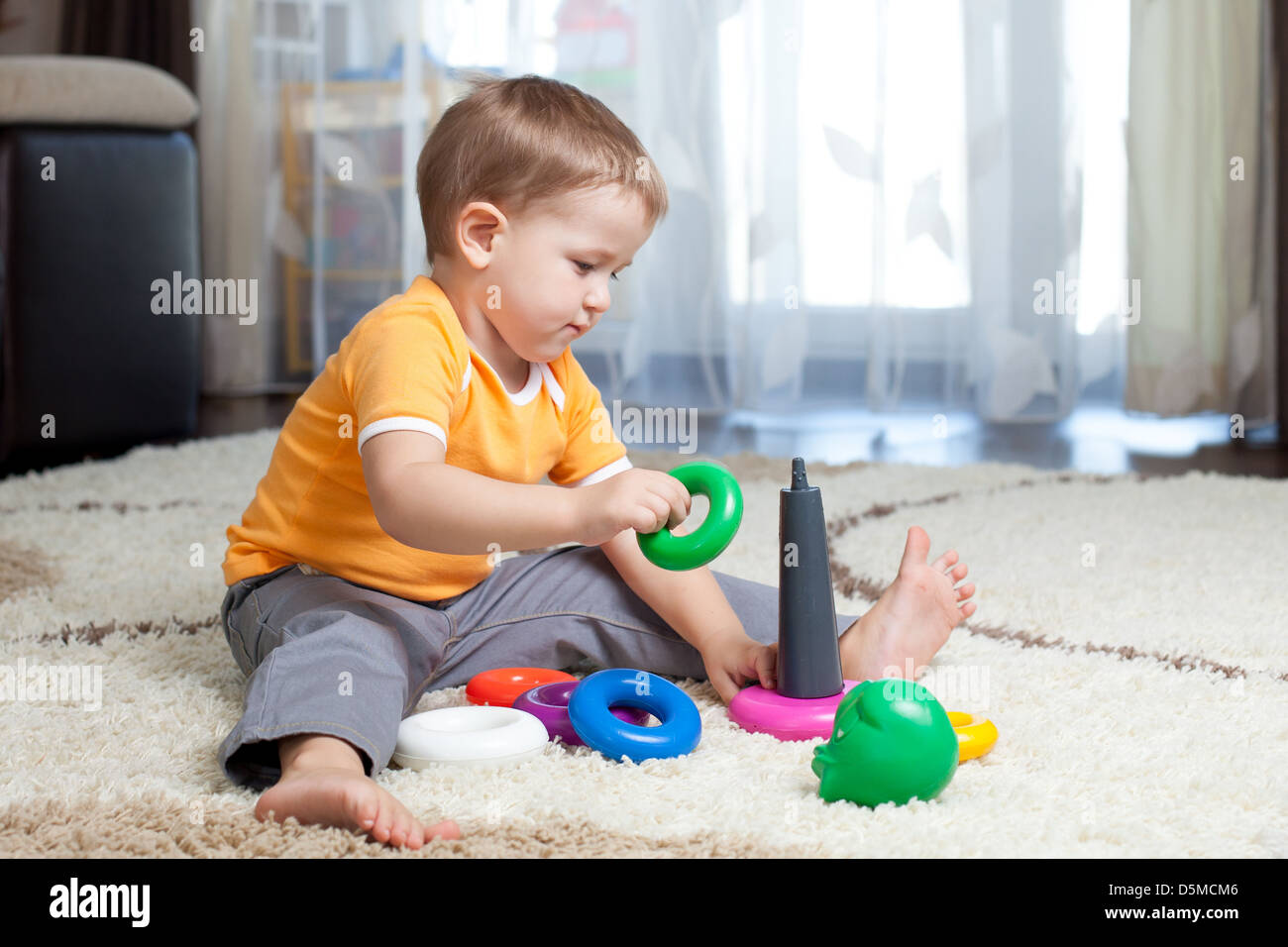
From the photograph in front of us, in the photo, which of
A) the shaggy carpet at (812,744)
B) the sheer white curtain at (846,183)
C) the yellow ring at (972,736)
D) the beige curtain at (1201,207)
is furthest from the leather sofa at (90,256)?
the beige curtain at (1201,207)

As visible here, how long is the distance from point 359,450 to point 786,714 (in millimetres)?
316

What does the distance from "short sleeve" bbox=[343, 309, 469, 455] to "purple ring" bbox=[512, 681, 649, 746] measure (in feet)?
0.59

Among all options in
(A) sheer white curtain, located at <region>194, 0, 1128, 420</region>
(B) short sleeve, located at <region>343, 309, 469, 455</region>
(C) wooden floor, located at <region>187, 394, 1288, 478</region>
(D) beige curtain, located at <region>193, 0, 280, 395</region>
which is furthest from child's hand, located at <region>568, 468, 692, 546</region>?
(D) beige curtain, located at <region>193, 0, 280, 395</region>

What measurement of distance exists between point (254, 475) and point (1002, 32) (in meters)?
1.50

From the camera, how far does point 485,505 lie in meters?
0.71

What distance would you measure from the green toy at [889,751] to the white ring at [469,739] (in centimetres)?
18

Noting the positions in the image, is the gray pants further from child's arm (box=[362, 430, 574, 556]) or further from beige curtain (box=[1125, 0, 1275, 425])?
beige curtain (box=[1125, 0, 1275, 425])

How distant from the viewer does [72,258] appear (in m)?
1.88

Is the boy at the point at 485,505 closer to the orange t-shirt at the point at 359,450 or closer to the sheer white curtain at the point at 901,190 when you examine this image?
the orange t-shirt at the point at 359,450

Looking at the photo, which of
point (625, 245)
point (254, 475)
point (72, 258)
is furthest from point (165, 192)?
point (625, 245)

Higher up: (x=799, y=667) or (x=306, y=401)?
(x=306, y=401)

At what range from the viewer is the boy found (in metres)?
0.72

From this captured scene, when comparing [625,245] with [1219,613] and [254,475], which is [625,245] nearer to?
[1219,613]

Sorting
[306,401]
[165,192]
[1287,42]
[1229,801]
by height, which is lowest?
[1229,801]
